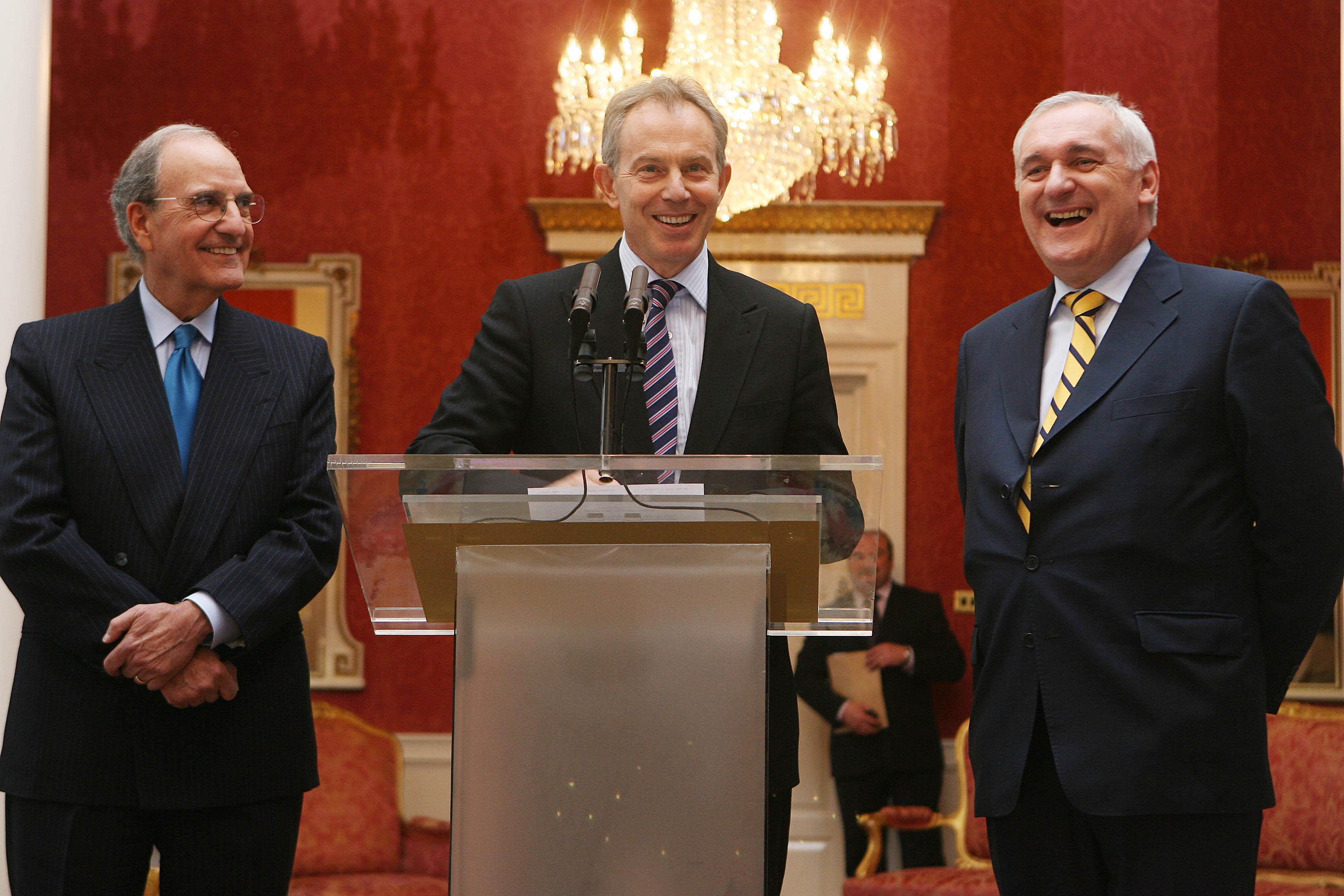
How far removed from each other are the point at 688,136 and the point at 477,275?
3963 mm

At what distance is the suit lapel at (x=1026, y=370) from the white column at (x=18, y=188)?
3.00 m

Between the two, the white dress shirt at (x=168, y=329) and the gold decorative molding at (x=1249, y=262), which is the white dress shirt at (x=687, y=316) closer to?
the white dress shirt at (x=168, y=329)

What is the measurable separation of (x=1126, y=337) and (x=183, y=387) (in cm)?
155

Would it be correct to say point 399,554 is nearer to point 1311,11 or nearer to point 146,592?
point 146,592

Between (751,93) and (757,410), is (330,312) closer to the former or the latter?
(751,93)

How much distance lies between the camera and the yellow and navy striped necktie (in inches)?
82.7

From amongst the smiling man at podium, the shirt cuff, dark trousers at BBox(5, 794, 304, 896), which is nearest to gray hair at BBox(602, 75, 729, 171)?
the smiling man at podium

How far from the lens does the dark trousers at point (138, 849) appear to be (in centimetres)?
209

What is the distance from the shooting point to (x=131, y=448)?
2.22 m

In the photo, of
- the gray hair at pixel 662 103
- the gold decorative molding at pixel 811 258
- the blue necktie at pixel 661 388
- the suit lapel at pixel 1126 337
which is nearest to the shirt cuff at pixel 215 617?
the blue necktie at pixel 661 388

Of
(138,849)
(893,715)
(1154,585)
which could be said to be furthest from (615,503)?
(893,715)

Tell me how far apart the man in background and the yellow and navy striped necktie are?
133 inches

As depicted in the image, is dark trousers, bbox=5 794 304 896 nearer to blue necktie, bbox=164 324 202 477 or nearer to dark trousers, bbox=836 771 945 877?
blue necktie, bbox=164 324 202 477

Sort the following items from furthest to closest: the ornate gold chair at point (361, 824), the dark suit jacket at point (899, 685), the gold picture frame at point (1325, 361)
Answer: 1. the gold picture frame at point (1325, 361)
2. the dark suit jacket at point (899, 685)
3. the ornate gold chair at point (361, 824)
